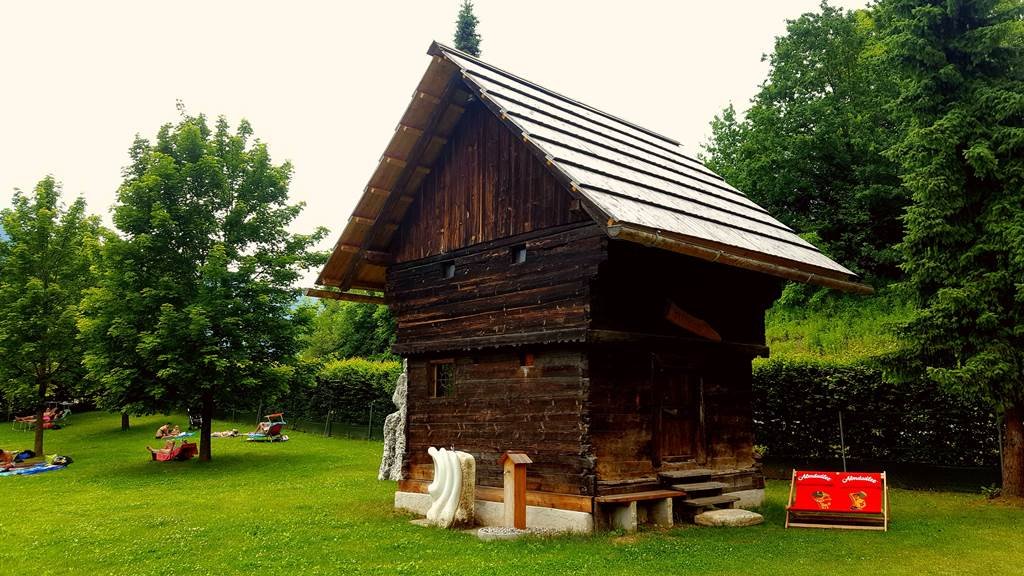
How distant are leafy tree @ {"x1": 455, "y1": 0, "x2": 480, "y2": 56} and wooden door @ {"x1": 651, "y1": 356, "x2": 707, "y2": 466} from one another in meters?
24.1

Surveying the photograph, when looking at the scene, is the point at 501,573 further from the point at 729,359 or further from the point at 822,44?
the point at 822,44

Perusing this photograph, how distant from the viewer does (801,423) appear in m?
18.0

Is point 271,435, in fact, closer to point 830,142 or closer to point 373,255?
point 373,255

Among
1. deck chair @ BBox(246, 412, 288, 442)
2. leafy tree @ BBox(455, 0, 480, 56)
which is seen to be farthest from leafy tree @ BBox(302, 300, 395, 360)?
leafy tree @ BBox(455, 0, 480, 56)

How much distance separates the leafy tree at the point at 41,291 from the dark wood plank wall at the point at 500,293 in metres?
15.8

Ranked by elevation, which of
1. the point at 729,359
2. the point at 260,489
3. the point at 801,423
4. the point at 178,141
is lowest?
the point at 260,489

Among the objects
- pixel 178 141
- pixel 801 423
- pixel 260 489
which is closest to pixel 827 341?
pixel 801 423

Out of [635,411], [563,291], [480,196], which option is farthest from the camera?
[480,196]

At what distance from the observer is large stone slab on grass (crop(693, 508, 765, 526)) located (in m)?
11.9

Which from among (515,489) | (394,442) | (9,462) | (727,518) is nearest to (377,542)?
(515,489)

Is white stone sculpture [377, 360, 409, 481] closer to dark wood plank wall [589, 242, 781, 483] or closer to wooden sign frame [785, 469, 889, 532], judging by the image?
dark wood plank wall [589, 242, 781, 483]

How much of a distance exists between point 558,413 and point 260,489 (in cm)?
991

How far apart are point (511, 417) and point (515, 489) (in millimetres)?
1499

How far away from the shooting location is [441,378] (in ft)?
47.8
